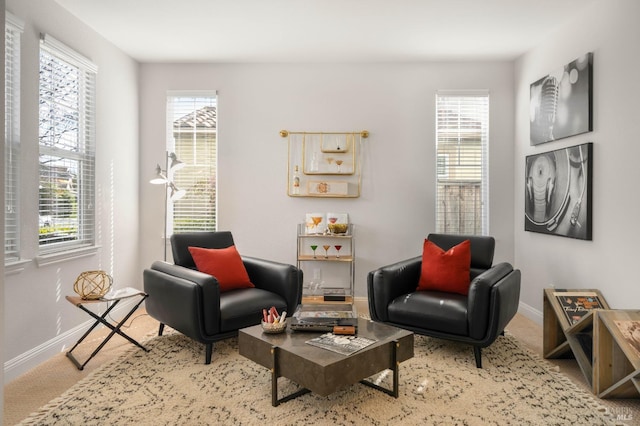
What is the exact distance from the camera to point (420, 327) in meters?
3.07

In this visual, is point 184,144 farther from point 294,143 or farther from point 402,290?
point 402,290

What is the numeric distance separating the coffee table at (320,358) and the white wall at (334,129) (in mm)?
2047

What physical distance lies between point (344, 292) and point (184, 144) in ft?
7.87

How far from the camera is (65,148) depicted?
3330mm

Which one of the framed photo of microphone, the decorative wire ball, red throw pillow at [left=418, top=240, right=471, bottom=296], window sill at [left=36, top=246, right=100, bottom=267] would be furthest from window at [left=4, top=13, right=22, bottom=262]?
the framed photo of microphone

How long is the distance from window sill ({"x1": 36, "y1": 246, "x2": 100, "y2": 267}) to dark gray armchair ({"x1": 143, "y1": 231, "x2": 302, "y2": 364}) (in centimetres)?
66

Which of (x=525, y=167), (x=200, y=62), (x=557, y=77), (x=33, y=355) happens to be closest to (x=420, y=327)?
(x=525, y=167)

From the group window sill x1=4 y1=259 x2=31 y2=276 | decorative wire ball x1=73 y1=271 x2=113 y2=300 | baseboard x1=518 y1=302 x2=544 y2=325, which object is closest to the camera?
window sill x1=4 y1=259 x2=31 y2=276

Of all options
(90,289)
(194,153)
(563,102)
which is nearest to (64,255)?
(90,289)

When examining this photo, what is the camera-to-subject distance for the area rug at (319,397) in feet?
7.21

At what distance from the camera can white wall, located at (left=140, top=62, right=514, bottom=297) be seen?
448 centimetres

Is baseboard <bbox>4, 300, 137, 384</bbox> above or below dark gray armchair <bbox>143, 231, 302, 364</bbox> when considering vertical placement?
below

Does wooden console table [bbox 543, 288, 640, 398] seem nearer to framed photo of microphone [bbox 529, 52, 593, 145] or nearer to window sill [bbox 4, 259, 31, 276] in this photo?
framed photo of microphone [bbox 529, 52, 593, 145]

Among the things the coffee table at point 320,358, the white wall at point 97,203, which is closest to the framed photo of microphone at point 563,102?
the coffee table at point 320,358
